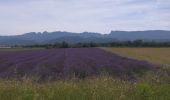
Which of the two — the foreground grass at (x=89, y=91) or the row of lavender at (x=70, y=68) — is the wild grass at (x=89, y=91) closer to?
the foreground grass at (x=89, y=91)

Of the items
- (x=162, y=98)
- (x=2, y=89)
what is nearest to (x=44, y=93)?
(x=2, y=89)

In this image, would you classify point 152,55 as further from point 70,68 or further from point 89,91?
point 89,91

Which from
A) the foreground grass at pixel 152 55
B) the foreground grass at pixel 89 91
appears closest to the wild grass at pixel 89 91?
the foreground grass at pixel 89 91

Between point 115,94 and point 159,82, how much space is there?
5.69 feet

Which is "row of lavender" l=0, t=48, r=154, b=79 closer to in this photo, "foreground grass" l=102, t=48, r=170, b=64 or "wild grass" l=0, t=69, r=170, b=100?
"wild grass" l=0, t=69, r=170, b=100

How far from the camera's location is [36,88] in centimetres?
846

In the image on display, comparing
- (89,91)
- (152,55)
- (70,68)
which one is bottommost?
(152,55)

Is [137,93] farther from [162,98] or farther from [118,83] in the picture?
[118,83]

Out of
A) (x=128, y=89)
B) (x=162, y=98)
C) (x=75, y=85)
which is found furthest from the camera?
(x=75, y=85)

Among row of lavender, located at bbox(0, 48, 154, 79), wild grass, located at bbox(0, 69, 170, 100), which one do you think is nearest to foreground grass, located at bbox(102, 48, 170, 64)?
row of lavender, located at bbox(0, 48, 154, 79)

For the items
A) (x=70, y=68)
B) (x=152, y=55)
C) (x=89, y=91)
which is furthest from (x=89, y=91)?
(x=152, y=55)

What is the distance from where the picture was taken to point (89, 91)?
8.02 metres

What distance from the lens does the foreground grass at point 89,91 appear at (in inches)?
299

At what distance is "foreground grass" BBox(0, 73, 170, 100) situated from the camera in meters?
7.61
